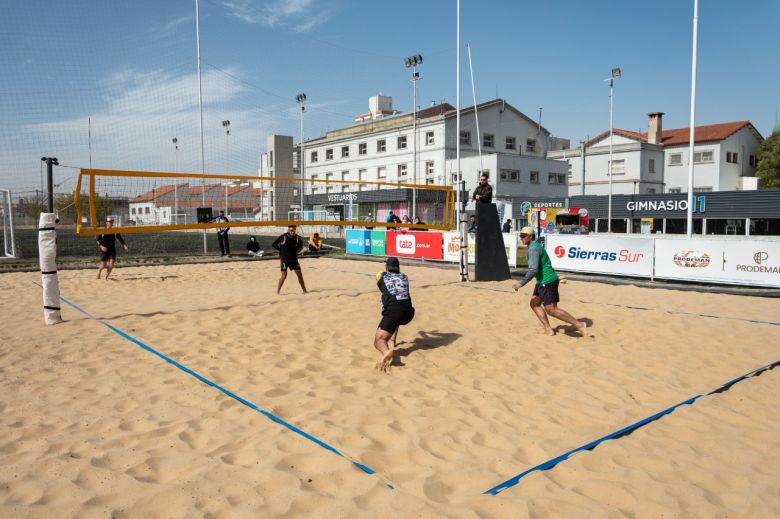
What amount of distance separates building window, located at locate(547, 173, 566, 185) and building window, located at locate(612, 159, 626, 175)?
5.38 meters

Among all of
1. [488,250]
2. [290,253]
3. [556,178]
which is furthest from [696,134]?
[290,253]

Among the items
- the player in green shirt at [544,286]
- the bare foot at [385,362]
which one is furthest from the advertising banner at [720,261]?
the bare foot at [385,362]

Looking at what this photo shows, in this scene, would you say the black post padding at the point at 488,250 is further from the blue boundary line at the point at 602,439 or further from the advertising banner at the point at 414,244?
→ the blue boundary line at the point at 602,439

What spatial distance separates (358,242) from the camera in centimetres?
2167

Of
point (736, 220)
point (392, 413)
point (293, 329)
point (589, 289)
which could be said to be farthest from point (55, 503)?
point (736, 220)

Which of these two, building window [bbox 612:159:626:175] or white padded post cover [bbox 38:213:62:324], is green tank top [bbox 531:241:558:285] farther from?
building window [bbox 612:159:626:175]

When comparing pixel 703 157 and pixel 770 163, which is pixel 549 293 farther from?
pixel 770 163

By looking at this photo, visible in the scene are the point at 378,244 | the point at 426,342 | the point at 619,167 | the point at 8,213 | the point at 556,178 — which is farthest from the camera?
the point at 619,167

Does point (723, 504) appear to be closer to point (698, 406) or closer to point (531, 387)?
point (698, 406)

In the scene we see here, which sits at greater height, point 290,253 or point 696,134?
point 696,134

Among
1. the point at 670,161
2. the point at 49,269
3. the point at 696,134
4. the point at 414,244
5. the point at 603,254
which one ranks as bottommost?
the point at 603,254

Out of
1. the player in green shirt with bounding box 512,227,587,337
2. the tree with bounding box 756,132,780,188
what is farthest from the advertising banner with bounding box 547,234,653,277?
the tree with bounding box 756,132,780,188

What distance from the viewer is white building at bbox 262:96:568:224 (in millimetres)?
40312

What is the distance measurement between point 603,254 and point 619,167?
36034 mm
